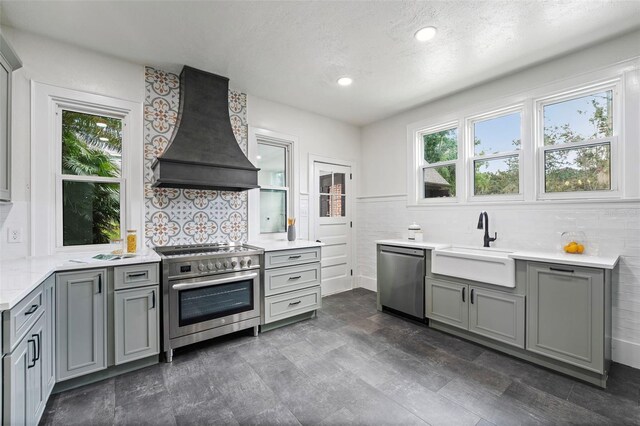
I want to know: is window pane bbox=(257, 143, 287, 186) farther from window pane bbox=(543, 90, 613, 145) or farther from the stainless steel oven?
window pane bbox=(543, 90, 613, 145)

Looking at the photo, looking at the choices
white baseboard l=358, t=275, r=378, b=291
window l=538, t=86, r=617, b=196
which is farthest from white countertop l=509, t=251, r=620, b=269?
white baseboard l=358, t=275, r=378, b=291

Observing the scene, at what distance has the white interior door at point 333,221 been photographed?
4.42m

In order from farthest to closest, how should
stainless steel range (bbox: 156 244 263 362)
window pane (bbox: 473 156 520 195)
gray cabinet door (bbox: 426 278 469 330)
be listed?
window pane (bbox: 473 156 520 195), gray cabinet door (bbox: 426 278 469 330), stainless steel range (bbox: 156 244 263 362)

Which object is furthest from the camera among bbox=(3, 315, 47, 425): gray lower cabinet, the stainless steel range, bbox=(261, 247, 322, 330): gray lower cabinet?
bbox=(261, 247, 322, 330): gray lower cabinet

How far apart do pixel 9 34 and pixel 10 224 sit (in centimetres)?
154

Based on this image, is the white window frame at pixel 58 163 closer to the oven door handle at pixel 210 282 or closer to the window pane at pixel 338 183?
the oven door handle at pixel 210 282

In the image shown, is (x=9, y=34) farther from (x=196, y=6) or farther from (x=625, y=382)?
(x=625, y=382)

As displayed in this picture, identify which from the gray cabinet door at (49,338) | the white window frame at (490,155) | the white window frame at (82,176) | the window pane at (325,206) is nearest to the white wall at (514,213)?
the white window frame at (490,155)

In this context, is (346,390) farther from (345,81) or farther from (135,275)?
(345,81)

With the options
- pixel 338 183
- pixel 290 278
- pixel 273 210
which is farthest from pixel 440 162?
pixel 290 278

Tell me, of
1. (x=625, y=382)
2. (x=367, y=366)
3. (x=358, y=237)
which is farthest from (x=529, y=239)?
(x=358, y=237)

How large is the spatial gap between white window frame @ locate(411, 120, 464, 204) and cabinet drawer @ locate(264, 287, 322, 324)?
1.99m

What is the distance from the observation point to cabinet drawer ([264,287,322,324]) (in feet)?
10.0

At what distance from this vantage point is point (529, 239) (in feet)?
9.68
